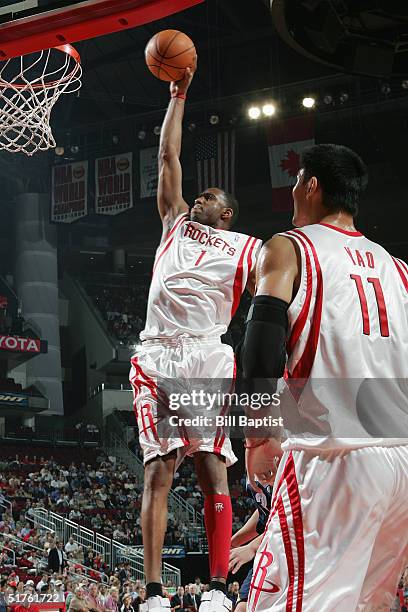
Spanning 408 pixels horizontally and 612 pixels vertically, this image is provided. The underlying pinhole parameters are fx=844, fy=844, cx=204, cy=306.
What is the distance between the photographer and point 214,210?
4.79 metres

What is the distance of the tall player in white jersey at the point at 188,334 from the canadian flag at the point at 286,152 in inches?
599

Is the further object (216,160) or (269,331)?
(216,160)

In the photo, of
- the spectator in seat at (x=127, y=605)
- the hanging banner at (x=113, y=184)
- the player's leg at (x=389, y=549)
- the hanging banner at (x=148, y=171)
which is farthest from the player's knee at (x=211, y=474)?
the hanging banner at (x=113, y=184)

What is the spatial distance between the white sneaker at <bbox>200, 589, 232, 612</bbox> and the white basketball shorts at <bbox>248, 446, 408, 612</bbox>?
1203 millimetres

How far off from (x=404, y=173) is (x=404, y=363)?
20.9 m

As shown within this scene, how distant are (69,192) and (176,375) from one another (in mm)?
20223

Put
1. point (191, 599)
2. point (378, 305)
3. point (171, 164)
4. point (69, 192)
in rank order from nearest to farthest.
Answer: point (378, 305), point (171, 164), point (191, 599), point (69, 192)

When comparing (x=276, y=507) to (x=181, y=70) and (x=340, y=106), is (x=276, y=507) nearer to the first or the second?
(x=181, y=70)

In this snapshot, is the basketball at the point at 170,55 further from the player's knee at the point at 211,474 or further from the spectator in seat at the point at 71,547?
the spectator in seat at the point at 71,547

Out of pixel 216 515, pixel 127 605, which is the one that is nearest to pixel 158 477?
pixel 216 515

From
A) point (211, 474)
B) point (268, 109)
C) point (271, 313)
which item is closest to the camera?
point (271, 313)

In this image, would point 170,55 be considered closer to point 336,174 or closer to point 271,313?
point 336,174

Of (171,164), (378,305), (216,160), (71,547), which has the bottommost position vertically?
(378,305)

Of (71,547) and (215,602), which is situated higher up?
(71,547)
